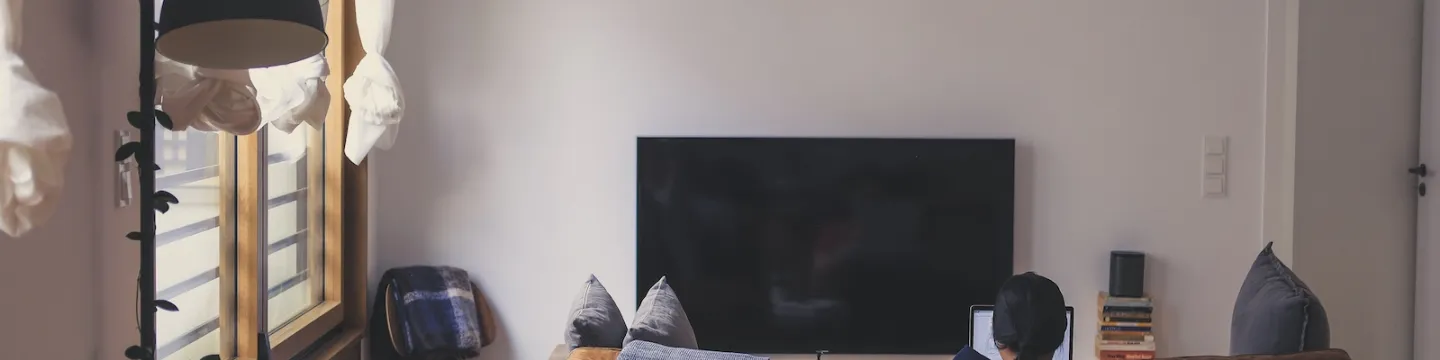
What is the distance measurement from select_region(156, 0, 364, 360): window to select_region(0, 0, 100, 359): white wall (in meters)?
0.46

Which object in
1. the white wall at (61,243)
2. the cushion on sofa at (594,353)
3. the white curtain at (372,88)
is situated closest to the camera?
the white wall at (61,243)

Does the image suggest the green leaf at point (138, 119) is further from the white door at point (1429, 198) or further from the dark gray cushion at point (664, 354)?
the white door at point (1429, 198)

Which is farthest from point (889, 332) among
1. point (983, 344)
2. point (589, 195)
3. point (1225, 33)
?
point (1225, 33)

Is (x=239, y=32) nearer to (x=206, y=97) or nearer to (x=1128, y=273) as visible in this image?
(x=206, y=97)

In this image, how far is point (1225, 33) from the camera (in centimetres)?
418

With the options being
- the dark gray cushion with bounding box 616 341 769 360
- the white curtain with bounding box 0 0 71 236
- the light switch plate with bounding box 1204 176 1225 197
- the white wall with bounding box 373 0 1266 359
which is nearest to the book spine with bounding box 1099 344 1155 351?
the white wall with bounding box 373 0 1266 359

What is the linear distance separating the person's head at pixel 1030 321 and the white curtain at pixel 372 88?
202 centimetres

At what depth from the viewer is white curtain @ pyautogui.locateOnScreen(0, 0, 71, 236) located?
1636 millimetres

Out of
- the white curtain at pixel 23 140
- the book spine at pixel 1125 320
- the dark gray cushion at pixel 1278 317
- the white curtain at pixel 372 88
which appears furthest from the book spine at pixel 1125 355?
the white curtain at pixel 23 140

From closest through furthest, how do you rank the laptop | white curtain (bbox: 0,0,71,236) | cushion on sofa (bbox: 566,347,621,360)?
white curtain (bbox: 0,0,71,236), cushion on sofa (bbox: 566,347,621,360), the laptop

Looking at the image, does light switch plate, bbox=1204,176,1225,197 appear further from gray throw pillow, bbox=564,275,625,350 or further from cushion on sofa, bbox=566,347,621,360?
cushion on sofa, bbox=566,347,621,360

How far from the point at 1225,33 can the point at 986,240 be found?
117cm

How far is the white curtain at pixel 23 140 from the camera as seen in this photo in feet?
5.37

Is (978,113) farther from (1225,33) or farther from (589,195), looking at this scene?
(589,195)
